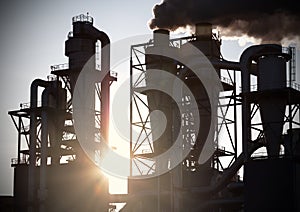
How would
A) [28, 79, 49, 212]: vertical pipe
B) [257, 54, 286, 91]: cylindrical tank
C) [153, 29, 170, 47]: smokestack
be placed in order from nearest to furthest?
1. [257, 54, 286, 91]: cylindrical tank
2. [153, 29, 170, 47]: smokestack
3. [28, 79, 49, 212]: vertical pipe

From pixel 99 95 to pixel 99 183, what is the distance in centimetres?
748

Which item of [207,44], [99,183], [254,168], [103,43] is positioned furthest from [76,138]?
[254,168]

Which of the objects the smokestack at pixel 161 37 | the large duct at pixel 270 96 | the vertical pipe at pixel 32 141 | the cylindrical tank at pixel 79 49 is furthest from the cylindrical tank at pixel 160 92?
the vertical pipe at pixel 32 141

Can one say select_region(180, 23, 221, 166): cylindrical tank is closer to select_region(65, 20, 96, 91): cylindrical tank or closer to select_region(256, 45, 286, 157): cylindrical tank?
select_region(256, 45, 286, 157): cylindrical tank

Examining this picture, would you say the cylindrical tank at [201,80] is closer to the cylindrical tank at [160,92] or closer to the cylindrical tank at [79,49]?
the cylindrical tank at [160,92]

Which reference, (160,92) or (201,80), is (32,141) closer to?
(160,92)

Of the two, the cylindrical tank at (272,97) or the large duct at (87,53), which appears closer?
the cylindrical tank at (272,97)

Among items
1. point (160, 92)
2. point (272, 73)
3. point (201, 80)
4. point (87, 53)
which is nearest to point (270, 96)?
point (272, 73)

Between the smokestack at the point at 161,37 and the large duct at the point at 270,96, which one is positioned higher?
the smokestack at the point at 161,37

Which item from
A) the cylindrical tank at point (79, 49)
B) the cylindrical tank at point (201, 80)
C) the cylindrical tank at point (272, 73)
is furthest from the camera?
the cylindrical tank at point (79, 49)

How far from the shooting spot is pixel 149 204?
177ft

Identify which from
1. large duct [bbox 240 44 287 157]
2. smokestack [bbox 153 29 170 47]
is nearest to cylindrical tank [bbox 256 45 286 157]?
large duct [bbox 240 44 287 157]

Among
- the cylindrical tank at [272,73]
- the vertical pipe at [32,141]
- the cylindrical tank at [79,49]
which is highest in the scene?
the cylindrical tank at [79,49]

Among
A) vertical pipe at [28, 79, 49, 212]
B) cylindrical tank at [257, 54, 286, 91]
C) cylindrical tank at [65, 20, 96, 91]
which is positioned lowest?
vertical pipe at [28, 79, 49, 212]
